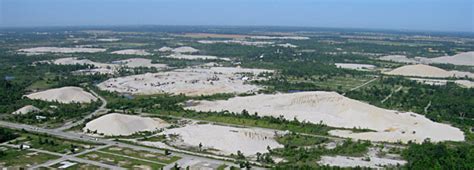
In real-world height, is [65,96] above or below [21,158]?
above

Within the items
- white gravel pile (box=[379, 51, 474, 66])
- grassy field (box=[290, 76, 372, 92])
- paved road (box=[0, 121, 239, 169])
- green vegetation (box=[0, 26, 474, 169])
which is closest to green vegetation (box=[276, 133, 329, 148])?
green vegetation (box=[0, 26, 474, 169])

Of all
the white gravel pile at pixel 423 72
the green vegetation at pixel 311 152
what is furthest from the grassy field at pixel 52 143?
the white gravel pile at pixel 423 72

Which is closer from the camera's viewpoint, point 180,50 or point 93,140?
point 93,140

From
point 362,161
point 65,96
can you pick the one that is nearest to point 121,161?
point 362,161

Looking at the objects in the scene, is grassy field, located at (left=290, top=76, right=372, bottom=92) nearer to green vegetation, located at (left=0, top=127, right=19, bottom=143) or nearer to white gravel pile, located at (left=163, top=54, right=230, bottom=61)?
white gravel pile, located at (left=163, top=54, right=230, bottom=61)

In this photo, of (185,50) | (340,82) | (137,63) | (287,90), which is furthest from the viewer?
(185,50)

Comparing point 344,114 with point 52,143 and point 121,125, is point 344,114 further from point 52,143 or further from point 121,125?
point 52,143

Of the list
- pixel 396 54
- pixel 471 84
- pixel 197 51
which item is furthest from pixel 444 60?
pixel 197 51
